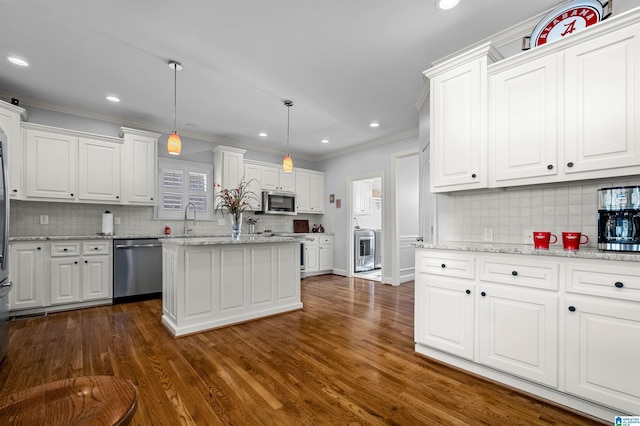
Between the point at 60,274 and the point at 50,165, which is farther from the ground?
the point at 50,165

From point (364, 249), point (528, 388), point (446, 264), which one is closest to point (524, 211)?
point (446, 264)

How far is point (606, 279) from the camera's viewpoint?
1.66 meters

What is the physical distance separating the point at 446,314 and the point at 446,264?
0.39m

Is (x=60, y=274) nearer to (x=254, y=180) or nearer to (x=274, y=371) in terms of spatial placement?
(x=254, y=180)

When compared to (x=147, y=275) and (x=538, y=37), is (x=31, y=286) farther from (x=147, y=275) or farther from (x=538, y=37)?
(x=538, y=37)

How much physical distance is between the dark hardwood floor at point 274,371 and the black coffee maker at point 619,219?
1046mm

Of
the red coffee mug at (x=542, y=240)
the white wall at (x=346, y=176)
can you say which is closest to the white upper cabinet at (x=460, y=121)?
the red coffee mug at (x=542, y=240)

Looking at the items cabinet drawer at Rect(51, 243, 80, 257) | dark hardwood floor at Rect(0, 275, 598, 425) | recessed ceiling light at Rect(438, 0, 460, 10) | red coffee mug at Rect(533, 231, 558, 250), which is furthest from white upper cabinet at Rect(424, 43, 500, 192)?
cabinet drawer at Rect(51, 243, 80, 257)

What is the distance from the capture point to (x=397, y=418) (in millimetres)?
1698

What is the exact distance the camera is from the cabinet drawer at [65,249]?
371cm

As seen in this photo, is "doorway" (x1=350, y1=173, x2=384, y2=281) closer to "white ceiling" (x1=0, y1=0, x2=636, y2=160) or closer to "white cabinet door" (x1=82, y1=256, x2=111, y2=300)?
"white ceiling" (x1=0, y1=0, x2=636, y2=160)

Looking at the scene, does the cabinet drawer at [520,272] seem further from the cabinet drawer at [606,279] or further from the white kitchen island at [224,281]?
the white kitchen island at [224,281]

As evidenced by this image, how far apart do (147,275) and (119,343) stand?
1.79 metres

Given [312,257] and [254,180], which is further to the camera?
[312,257]
